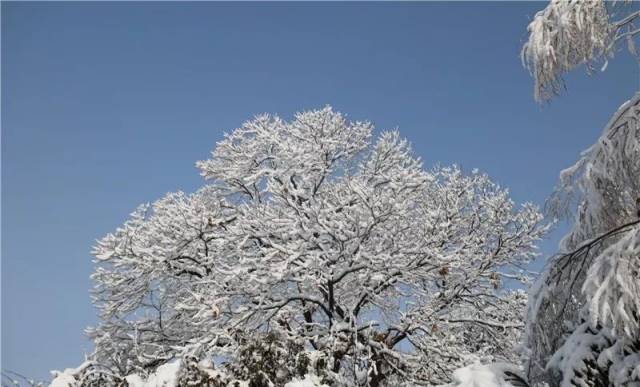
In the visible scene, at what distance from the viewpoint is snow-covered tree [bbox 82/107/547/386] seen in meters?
10.5

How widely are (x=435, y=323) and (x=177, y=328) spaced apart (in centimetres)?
594

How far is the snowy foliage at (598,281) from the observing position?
157 inches

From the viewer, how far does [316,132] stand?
1434 cm

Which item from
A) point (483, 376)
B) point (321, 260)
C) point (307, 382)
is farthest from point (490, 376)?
point (321, 260)

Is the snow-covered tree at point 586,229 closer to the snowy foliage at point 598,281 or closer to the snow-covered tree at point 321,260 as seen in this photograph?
the snowy foliage at point 598,281

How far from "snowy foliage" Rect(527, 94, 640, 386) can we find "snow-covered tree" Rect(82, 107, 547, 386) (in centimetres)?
311

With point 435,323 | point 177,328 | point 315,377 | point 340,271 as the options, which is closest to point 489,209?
point 435,323

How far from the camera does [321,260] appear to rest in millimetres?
10422

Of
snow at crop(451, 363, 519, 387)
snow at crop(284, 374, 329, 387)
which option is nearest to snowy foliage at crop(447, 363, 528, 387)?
snow at crop(451, 363, 519, 387)

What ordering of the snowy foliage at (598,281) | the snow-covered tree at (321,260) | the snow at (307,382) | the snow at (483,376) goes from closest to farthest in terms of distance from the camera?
the snowy foliage at (598,281) < the snow at (483,376) < the snow at (307,382) < the snow-covered tree at (321,260)

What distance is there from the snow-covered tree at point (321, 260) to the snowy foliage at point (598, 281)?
123 inches

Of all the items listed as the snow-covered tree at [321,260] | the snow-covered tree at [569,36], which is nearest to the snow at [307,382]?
the snow-covered tree at [321,260]

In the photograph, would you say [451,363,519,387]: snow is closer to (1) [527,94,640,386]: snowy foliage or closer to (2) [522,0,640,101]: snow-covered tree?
(1) [527,94,640,386]: snowy foliage

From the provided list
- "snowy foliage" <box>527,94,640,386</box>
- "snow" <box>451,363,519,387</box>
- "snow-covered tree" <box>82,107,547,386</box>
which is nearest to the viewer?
"snowy foliage" <box>527,94,640,386</box>
